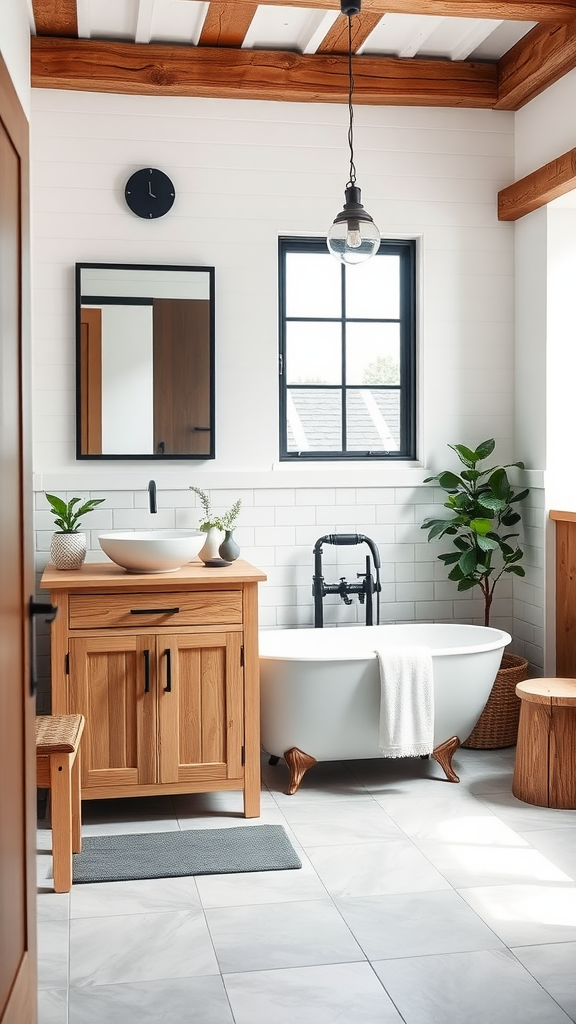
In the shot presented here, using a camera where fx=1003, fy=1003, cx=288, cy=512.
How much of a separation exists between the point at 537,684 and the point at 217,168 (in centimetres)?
278

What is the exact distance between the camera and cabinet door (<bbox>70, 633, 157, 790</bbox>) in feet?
12.6

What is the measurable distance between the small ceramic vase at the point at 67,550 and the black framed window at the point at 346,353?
1241mm

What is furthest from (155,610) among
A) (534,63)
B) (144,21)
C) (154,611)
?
(534,63)

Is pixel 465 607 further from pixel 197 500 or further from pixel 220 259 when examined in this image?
pixel 220 259

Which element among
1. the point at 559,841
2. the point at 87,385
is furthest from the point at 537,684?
the point at 87,385

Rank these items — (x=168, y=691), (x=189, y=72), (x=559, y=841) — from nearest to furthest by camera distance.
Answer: (x=559, y=841), (x=168, y=691), (x=189, y=72)

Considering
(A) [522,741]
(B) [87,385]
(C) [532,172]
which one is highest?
(C) [532,172]

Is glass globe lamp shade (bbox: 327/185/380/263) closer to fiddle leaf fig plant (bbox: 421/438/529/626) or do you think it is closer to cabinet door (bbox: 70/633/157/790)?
fiddle leaf fig plant (bbox: 421/438/529/626)

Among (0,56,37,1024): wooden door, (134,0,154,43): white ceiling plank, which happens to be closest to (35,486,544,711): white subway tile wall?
(134,0,154,43): white ceiling plank

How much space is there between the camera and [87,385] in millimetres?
4641

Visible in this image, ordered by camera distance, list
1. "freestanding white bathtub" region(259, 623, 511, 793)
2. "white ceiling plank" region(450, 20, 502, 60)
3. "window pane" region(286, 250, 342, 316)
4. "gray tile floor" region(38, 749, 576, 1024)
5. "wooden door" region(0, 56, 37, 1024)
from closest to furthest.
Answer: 1. "wooden door" region(0, 56, 37, 1024)
2. "gray tile floor" region(38, 749, 576, 1024)
3. "freestanding white bathtub" region(259, 623, 511, 793)
4. "white ceiling plank" region(450, 20, 502, 60)
5. "window pane" region(286, 250, 342, 316)

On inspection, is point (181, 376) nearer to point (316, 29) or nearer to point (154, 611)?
point (154, 611)

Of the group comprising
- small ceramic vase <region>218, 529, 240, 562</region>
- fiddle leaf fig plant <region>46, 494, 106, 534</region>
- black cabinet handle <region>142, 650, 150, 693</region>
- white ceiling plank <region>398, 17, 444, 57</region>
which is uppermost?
white ceiling plank <region>398, 17, 444, 57</region>

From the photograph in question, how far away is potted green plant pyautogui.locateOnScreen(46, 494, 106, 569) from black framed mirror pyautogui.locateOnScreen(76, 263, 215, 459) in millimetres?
360
